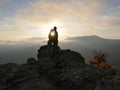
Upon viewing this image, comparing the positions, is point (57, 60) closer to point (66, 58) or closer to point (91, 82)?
point (66, 58)

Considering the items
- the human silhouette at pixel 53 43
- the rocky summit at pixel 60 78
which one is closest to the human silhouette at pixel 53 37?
the human silhouette at pixel 53 43

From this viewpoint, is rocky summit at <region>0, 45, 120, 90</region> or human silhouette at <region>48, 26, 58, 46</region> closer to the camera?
rocky summit at <region>0, 45, 120, 90</region>

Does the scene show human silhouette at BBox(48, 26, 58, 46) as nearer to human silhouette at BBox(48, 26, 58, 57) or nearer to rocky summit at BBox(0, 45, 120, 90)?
human silhouette at BBox(48, 26, 58, 57)

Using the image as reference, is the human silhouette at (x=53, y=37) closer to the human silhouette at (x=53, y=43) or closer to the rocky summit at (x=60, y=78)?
the human silhouette at (x=53, y=43)

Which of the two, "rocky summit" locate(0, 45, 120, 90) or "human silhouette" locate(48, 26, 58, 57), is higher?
"human silhouette" locate(48, 26, 58, 57)

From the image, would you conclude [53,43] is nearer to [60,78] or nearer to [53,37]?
[53,37]

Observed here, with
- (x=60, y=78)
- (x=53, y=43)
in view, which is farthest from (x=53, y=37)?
(x=60, y=78)

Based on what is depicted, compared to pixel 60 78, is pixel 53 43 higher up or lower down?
higher up

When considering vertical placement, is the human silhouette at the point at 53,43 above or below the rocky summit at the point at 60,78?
above

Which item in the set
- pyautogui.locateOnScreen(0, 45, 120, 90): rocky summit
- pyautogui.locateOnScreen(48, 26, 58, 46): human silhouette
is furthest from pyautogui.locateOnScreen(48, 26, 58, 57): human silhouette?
pyautogui.locateOnScreen(0, 45, 120, 90): rocky summit

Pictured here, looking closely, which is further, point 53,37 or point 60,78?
point 53,37

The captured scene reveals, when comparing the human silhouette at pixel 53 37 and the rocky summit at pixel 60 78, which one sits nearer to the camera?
the rocky summit at pixel 60 78

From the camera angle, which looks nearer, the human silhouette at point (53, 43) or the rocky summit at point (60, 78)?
the rocky summit at point (60, 78)

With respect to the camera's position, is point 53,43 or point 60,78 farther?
point 53,43
